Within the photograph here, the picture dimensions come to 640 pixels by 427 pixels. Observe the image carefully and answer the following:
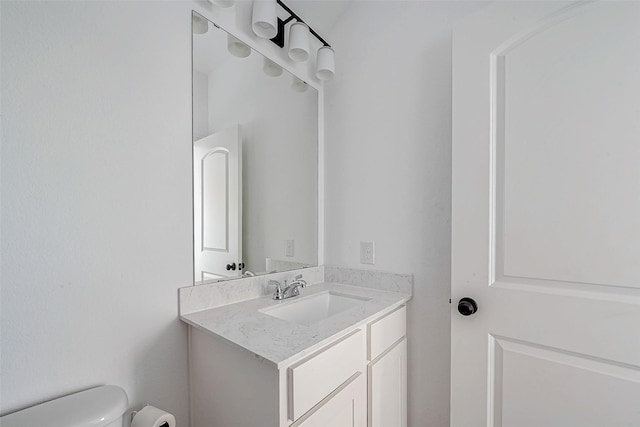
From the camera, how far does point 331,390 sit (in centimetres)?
86

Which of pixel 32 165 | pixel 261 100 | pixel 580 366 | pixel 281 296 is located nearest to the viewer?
pixel 32 165

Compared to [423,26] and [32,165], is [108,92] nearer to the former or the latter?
[32,165]

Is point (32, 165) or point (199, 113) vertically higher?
point (199, 113)

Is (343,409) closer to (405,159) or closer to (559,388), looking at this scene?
(559,388)

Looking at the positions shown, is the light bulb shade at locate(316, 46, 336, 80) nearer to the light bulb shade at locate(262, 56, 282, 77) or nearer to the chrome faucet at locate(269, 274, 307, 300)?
the light bulb shade at locate(262, 56, 282, 77)

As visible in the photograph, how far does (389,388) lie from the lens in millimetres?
1169

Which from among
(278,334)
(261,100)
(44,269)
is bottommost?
(278,334)

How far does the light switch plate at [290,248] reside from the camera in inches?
58.2

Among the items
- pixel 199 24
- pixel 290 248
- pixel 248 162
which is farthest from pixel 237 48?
pixel 290 248

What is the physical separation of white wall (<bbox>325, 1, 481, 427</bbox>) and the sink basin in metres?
0.23

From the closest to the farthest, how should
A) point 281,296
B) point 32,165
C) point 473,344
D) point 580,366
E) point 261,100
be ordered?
1. point 32,165
2. point 580,366
3. point 473,344
4. point 281,296
5. point 261,100

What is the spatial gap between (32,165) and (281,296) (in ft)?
3.03

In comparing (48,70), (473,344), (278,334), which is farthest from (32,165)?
(473,344)

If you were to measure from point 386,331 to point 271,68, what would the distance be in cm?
137
